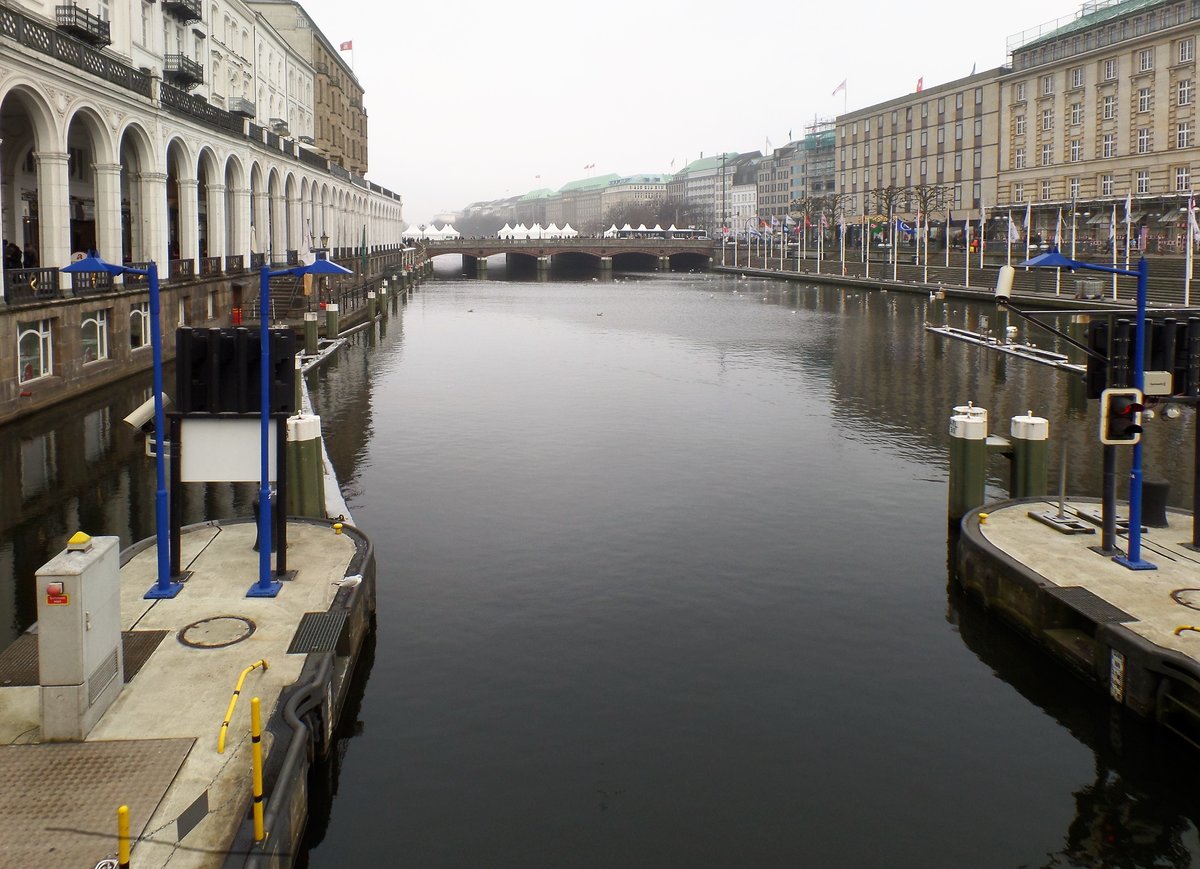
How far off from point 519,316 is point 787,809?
6986cm

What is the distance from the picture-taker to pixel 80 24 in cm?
3966

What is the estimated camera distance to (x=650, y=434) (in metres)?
32.8

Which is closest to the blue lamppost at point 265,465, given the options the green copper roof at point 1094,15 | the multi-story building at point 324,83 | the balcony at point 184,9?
the balcony at point 184,9

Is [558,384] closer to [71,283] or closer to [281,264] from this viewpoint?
[71,283]

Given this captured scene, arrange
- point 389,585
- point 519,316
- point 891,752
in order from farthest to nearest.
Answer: point 519,316 < point 389,585 < point 891,752

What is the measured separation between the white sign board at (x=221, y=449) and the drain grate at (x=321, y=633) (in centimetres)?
237

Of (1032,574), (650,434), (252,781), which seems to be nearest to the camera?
(252,781)

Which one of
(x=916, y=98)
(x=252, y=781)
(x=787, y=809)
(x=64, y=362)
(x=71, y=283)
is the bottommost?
(x=787, y=809)

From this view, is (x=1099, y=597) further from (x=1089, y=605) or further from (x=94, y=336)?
(x=94, y=336)

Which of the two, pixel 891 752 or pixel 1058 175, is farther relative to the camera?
pixel 1058 175

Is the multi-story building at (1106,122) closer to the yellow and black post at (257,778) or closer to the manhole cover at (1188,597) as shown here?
the manhole cover at (1188,597)

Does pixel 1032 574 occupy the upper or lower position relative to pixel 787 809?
upper

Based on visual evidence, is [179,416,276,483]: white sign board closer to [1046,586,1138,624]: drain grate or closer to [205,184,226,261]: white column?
[1046,586,1138,624]: drain grate

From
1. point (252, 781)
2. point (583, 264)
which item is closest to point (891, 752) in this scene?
point (252, 781)
